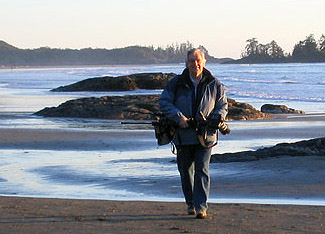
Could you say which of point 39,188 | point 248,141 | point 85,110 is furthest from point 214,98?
point 85,110

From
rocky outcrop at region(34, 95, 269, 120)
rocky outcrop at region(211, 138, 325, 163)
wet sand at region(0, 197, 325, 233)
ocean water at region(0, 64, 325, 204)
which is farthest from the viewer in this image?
rocky outcrop at region(34, 95, 269, 120)

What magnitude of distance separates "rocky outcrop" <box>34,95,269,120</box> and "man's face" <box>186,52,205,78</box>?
1544cm

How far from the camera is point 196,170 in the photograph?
24.5 ft

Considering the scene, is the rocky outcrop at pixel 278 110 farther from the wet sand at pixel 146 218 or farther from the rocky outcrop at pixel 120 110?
the wet sand at pixel 146 218

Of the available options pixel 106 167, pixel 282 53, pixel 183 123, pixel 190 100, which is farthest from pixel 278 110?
pixel 282 53

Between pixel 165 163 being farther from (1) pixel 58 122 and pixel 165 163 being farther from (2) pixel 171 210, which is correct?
(1) pixel 58 122

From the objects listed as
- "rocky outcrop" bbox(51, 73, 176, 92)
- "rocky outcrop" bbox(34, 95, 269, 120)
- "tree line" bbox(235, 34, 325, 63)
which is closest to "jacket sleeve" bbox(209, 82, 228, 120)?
"rocky outcrop" bbox(34, 95, 269, 120)

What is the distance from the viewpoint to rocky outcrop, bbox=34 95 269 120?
23438 mm

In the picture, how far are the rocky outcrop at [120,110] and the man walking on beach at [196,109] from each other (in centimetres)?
1535

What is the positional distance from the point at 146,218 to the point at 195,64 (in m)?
1.52

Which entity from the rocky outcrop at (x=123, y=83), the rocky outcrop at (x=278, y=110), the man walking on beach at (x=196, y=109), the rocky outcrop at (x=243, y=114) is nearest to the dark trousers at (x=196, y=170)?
the man walking on beach at (x=196, y=109)

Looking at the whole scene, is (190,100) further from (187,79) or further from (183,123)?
(183,123)

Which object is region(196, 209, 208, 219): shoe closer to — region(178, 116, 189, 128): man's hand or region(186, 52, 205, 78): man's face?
region(178, 116, 189, 128): man's hand

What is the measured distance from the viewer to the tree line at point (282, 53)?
142500 mm
